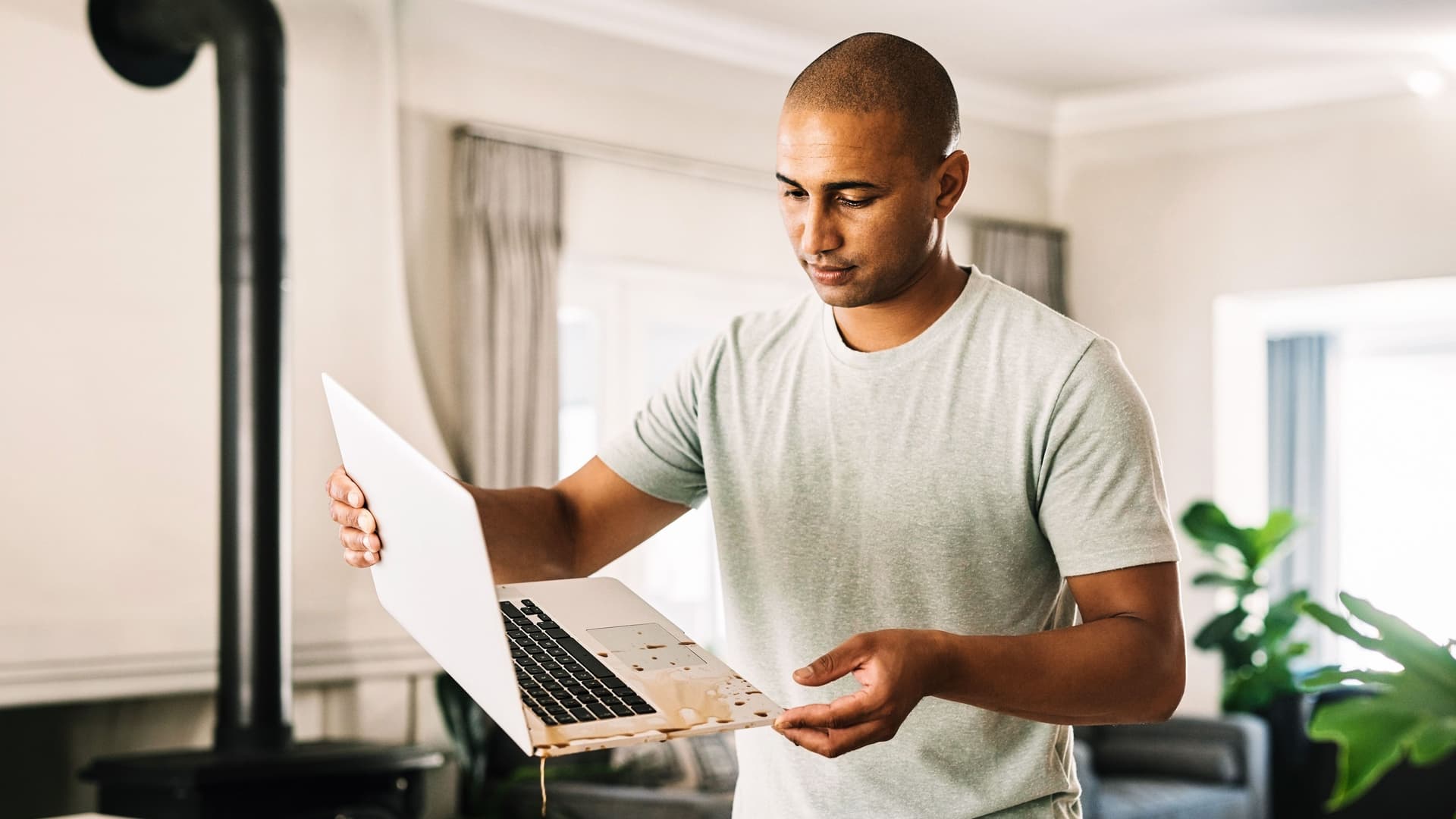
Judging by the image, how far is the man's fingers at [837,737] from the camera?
1.08 meters

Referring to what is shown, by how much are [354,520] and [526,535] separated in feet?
0.68

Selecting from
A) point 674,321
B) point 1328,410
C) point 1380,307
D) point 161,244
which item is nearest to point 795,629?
point 161,244

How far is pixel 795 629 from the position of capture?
1473 millimetres

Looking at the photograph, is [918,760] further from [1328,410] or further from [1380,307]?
[1328,410]

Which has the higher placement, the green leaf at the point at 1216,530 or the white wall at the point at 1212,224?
the white wall at the point at 1212,224

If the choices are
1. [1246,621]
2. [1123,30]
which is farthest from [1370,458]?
[1123,30]

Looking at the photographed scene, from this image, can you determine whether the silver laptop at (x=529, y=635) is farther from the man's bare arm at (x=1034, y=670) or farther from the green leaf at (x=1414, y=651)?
the green leaf at (x=1414, y=651)

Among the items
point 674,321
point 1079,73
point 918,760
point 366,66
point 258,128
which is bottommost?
point 918,760

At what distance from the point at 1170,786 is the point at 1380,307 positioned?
246 cm

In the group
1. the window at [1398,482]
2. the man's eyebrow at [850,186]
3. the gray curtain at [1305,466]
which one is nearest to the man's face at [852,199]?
the man's eyebrow at [850,186]

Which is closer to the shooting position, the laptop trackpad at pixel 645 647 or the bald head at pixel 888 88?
the laptop trackpad at pixel 645 647

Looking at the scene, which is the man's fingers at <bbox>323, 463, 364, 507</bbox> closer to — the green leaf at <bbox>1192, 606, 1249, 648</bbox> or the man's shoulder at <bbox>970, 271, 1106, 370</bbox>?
the man's shoulder at <bbox>970, 271, 1106, 370</bbox>

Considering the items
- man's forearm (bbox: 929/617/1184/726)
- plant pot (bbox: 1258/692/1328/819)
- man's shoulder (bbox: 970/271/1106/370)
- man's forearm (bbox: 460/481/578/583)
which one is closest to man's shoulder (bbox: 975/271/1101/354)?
man's shoulder (bbox: 970/271/1106/370)

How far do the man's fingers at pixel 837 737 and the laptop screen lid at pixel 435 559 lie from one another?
202 millimetres
